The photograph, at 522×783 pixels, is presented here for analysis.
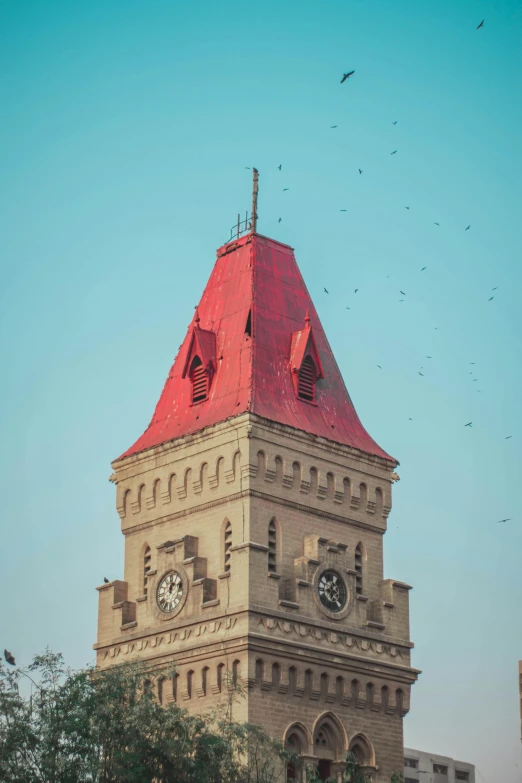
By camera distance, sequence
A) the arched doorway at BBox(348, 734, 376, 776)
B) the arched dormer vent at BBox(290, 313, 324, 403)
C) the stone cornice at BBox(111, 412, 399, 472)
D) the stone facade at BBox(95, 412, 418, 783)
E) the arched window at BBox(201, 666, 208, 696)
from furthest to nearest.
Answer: the arched dormer vent at BBox(290, 313, 324, 403), the stone cornice at BBox(111, 412, 399, 472), the arched doorway at BBox(348, 734, 376, 776), the arched window at BBox(201, 666, 208, 696), the stone facade at BBox(95, 412, 418, 783)

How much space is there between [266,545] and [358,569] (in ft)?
16.5

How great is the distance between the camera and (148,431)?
210 feet

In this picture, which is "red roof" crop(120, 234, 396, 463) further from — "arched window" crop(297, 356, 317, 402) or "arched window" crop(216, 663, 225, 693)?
"arched window" crop(216, 663, 225, 693)

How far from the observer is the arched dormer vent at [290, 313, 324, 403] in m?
62.2

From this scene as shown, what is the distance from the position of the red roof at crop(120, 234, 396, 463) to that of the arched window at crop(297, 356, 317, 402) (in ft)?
1.16

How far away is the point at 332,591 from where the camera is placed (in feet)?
193

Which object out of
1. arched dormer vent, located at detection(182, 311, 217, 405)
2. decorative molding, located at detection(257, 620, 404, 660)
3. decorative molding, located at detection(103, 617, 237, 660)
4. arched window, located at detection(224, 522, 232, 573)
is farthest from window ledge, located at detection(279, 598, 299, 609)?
arched dormer vent, located at detection(182, 311, 217, 405)

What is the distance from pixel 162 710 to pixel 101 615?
1278cm

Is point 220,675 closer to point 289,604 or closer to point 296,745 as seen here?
point 289,604

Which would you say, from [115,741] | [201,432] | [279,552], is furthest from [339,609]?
[115,741]

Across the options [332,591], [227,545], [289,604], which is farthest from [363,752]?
[227,545]

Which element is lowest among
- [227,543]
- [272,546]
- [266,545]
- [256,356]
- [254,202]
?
[266,545]

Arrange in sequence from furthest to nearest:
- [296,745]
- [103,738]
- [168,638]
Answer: [168,638] → [296,745] → [103,738]

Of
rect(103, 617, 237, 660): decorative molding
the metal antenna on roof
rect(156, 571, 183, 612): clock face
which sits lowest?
rect(103, 617, 237, 660): decorative molding
